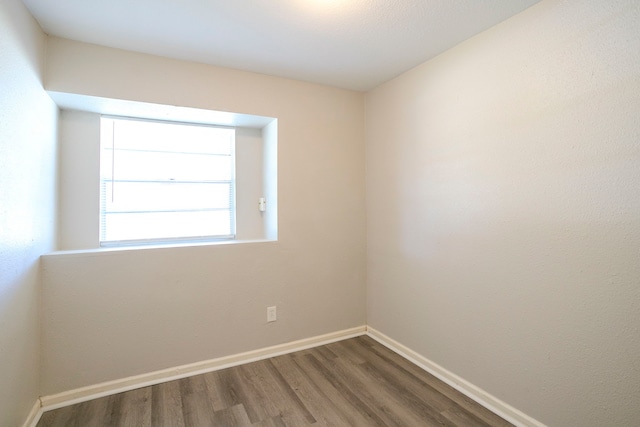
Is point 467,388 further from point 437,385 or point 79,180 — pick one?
point 79,180

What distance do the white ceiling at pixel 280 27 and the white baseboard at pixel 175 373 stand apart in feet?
7.33

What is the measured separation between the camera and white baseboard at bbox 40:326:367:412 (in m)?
1.85

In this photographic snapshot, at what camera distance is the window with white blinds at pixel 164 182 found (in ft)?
7.49

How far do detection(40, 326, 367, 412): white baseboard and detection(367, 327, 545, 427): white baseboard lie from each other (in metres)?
0.53

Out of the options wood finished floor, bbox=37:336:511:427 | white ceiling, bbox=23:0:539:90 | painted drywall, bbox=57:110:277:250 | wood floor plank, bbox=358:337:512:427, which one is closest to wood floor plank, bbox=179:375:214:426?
wood finished floor, bbox=37:336:511:427

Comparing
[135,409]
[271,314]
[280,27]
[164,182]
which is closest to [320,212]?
[271,314]

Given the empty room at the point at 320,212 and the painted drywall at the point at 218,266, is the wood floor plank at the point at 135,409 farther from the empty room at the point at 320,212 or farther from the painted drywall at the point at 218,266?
the painted drywall at the point at 218,266

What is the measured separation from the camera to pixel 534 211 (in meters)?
1.58

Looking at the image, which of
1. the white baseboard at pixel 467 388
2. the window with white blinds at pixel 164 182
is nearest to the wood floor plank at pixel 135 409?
the window with white blinds at pixel 164 182

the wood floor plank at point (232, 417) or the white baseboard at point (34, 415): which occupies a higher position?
the white baseboard at point (34, 415)

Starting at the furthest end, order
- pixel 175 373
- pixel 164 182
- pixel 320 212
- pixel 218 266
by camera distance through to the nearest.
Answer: pixel 320 212, pixel 164 182, pixel 218 266, pixel 175 373

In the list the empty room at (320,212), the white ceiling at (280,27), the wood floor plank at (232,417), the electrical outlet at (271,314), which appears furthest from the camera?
the electrical outlet at (271,314)

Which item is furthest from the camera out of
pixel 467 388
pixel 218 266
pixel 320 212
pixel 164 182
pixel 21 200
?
pixel 320 212

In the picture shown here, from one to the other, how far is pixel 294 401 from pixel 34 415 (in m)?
1.49
